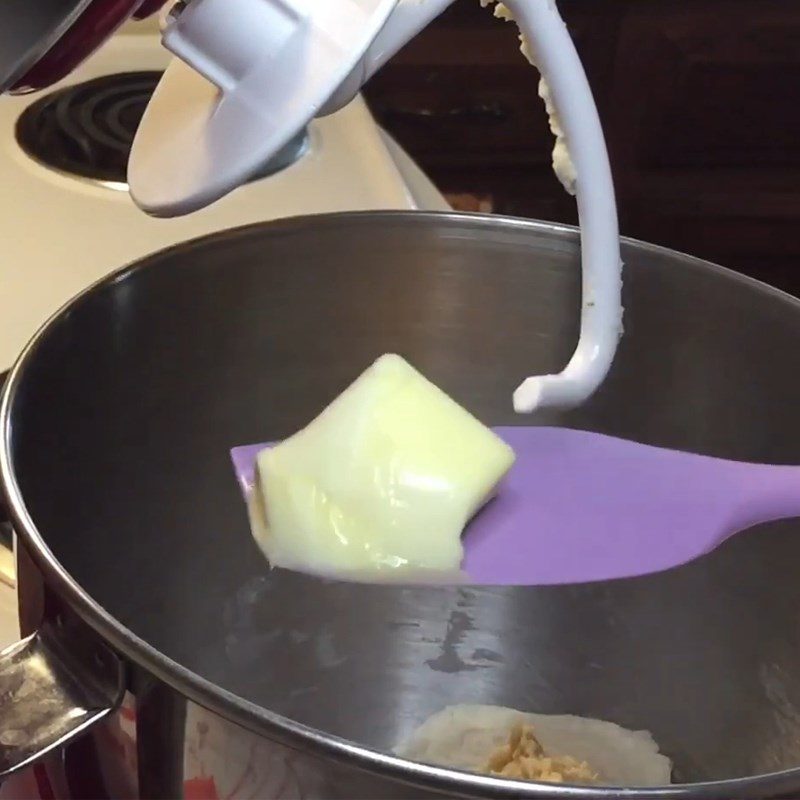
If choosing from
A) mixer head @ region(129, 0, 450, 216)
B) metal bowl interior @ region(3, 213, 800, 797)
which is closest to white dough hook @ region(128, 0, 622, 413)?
mixer head @ region(129, 0, 450, 216)

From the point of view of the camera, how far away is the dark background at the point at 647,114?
1.20 m

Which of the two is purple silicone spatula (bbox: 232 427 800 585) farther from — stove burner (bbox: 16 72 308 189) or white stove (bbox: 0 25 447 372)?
stove burner (bbox: 16 72 308 189)

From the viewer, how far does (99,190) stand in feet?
2.15

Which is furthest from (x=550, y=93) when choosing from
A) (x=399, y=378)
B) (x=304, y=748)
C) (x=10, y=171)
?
(x=10, y=171)

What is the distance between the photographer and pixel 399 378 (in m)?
0.49

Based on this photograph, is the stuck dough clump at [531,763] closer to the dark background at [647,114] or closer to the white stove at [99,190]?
the white stove at [99,190]

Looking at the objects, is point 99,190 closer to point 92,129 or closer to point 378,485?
point 92,129

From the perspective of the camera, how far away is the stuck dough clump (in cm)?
50

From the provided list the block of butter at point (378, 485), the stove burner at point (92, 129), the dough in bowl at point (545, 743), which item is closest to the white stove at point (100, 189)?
the stove burner at point (92, 129)

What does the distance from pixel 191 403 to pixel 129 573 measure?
0.08 metres

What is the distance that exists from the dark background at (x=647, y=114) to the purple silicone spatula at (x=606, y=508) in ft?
2.49

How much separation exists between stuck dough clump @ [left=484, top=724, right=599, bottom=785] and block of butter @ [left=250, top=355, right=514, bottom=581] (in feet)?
0.36

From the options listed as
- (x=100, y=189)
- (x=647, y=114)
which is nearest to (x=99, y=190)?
(x=100, y=189)

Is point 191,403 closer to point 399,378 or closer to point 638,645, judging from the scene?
point 399,378
